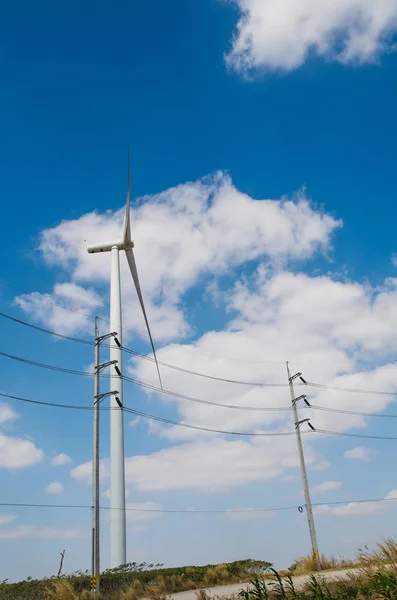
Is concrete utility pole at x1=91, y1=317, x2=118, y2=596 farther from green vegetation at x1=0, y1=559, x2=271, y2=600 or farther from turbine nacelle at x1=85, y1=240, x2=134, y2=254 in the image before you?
turbine nacelle at x1=85, y1=240, x2=134, y2=254

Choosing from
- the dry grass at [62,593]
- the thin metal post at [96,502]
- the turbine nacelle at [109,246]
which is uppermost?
the turbine nacelle at [109,246]

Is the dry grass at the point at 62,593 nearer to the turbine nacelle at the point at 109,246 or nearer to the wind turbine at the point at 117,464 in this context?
the wind turbine at the point at 117,464

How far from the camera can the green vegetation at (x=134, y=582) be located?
939 inches

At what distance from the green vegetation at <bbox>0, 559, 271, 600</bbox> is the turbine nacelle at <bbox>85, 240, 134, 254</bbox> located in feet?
90.5

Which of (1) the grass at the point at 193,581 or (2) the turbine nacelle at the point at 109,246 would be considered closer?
(1) the grass at the point at 193,581

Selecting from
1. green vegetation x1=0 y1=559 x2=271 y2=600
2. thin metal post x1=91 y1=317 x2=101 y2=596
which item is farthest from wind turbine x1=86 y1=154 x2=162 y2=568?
thin metal post x1=91 y1=317 x2=101 y2=596

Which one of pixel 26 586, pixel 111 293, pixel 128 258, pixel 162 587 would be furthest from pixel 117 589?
pixel 128 258

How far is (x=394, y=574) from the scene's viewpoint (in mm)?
13555

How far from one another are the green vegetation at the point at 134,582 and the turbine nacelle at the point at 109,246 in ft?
90.5

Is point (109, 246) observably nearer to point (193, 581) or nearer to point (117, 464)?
point (117, 464)

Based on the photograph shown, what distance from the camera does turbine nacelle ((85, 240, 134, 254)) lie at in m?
49.4

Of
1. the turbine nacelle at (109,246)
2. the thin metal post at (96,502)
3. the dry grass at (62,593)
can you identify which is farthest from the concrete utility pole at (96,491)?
the turbine nacelle at (109,246)

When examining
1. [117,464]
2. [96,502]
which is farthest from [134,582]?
[117,464]

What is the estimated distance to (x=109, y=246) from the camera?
5019cm
